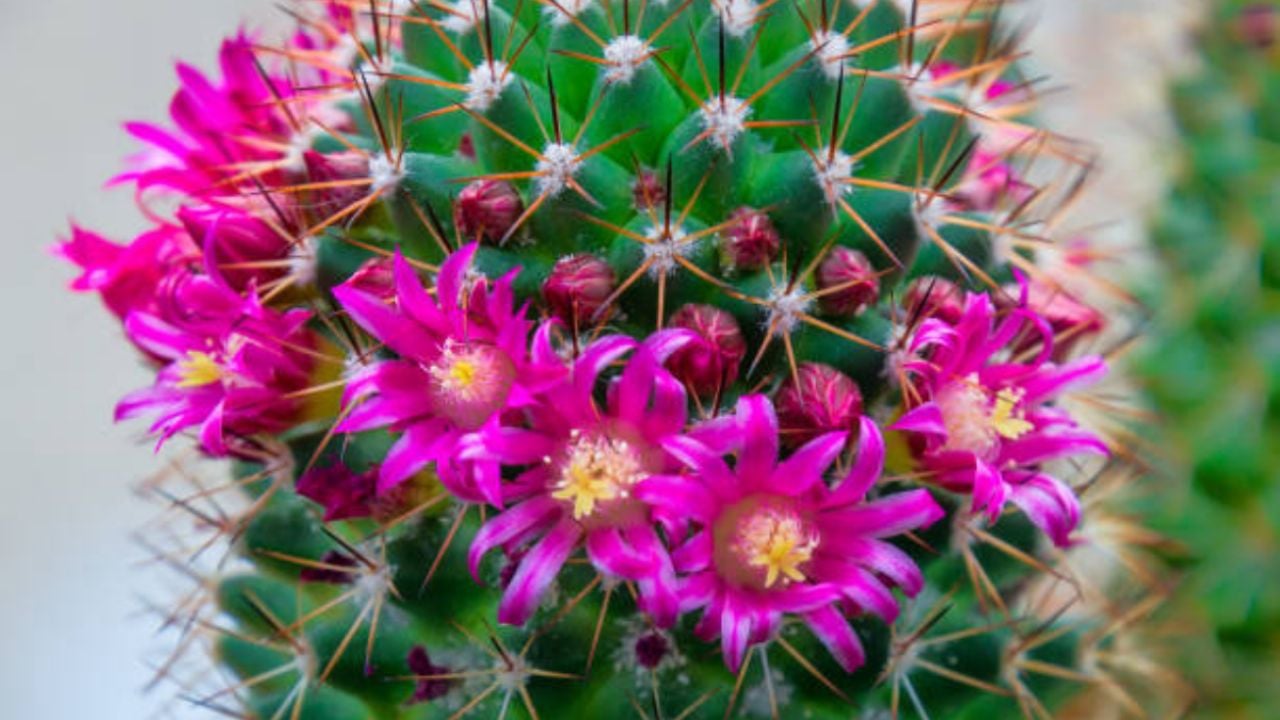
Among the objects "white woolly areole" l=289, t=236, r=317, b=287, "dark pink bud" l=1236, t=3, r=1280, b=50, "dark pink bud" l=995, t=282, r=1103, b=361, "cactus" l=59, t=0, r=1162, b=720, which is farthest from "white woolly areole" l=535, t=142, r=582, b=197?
"dark pink bud" l=1236, t=3, r=1280, b=50

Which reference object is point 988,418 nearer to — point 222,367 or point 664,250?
point 664,250

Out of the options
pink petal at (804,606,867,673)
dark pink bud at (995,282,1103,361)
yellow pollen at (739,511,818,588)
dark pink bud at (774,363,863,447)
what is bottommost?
pink petal at (804,606,867,673)

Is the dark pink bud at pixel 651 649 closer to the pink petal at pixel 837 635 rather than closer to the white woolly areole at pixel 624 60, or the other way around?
the pink petal at pixel 837 635

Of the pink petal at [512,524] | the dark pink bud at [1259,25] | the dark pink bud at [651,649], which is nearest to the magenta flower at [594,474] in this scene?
the pink petal at [512,524]

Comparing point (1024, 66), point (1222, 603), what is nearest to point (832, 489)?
point (1024, 66)

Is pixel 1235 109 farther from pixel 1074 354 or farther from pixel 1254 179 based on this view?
pixel 1074 354

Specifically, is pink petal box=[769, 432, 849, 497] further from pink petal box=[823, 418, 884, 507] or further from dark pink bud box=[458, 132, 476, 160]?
dark pink bud box=[458, 132, 476, 160]
